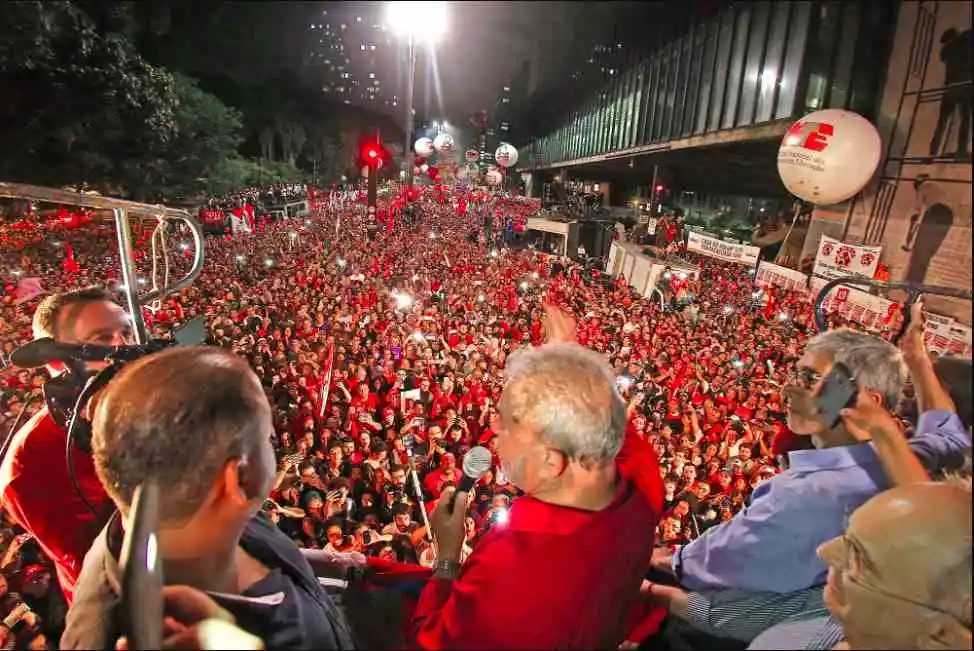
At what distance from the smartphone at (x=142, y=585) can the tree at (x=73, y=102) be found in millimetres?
17502

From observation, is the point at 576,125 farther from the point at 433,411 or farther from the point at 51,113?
the point at 433,411

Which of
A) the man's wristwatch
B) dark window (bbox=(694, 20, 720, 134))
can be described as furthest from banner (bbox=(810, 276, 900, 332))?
dark window (bbox=(694, 20, 720, 134))

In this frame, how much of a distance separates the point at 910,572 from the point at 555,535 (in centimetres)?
72

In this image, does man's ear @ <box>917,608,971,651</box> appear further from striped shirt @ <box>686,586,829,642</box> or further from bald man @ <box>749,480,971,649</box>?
striped shirt @ <box>686,586,829,642</box>

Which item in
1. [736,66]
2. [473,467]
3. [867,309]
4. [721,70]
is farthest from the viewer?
[721,70]

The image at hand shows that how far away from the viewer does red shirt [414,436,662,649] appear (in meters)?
1.29

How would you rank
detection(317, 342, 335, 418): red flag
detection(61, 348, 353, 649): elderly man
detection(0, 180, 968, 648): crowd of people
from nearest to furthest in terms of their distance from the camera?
detection(61, 348, 353, 649): elderly man → detection(0, 180, 968, 648): crowd of people → detection(317, 342, 335, 418): red flag

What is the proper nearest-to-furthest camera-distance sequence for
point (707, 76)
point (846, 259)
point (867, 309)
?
point (867, 309) < point (846, 259) < point (707, 76)

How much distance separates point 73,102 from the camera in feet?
50.3

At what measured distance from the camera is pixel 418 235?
2325 centimetres

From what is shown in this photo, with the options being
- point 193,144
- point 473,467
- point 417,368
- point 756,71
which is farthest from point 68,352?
point 193,144

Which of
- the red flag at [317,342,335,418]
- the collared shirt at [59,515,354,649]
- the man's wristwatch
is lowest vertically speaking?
the red flag at [317,342,335,418]

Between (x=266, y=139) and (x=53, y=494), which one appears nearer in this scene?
(x=53, y=494)

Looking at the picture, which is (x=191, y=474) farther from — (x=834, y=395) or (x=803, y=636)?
(x=834, y=395)
